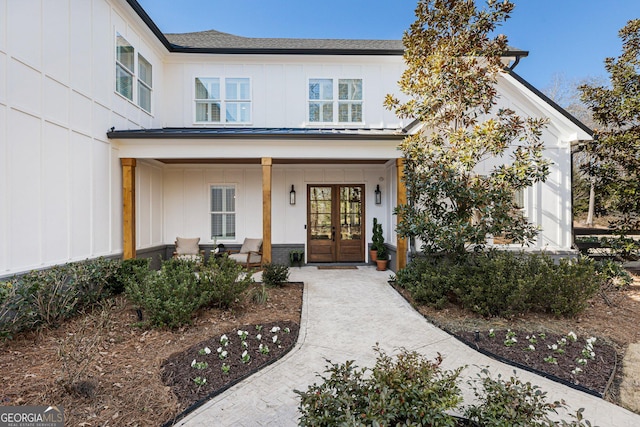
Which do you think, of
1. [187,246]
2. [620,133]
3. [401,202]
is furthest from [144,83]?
[620,133]

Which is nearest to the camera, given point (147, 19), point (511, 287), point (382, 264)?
point (511, 287)

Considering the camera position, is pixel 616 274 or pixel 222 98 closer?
pixel 616 274

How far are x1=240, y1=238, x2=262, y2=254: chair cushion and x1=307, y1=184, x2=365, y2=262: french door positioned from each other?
61.8 inches

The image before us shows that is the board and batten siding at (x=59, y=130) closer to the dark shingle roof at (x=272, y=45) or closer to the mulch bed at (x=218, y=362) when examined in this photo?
the dark shingle roof at (x=272, y=45)

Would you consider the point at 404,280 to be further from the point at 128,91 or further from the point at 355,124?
the point at 128,91

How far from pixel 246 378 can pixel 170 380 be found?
74 centimetres

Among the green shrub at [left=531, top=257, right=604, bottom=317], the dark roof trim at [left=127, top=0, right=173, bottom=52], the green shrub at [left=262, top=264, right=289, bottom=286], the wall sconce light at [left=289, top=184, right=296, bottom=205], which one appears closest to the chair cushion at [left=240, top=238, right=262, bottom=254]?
the wall sconce light at [left=289, top=184, right=296, bottom=205]

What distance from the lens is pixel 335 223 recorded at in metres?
9.80

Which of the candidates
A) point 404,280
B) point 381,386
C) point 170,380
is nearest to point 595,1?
point 404,280

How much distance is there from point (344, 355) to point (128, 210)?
6.18 meters

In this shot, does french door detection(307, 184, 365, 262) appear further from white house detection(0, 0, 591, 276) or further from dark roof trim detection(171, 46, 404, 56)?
dark roof trim detection(171, 46, 404, 56)

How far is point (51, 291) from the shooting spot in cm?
427

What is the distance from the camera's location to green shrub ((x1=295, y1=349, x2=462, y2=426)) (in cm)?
187

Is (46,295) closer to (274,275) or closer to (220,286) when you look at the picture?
(220,286)
